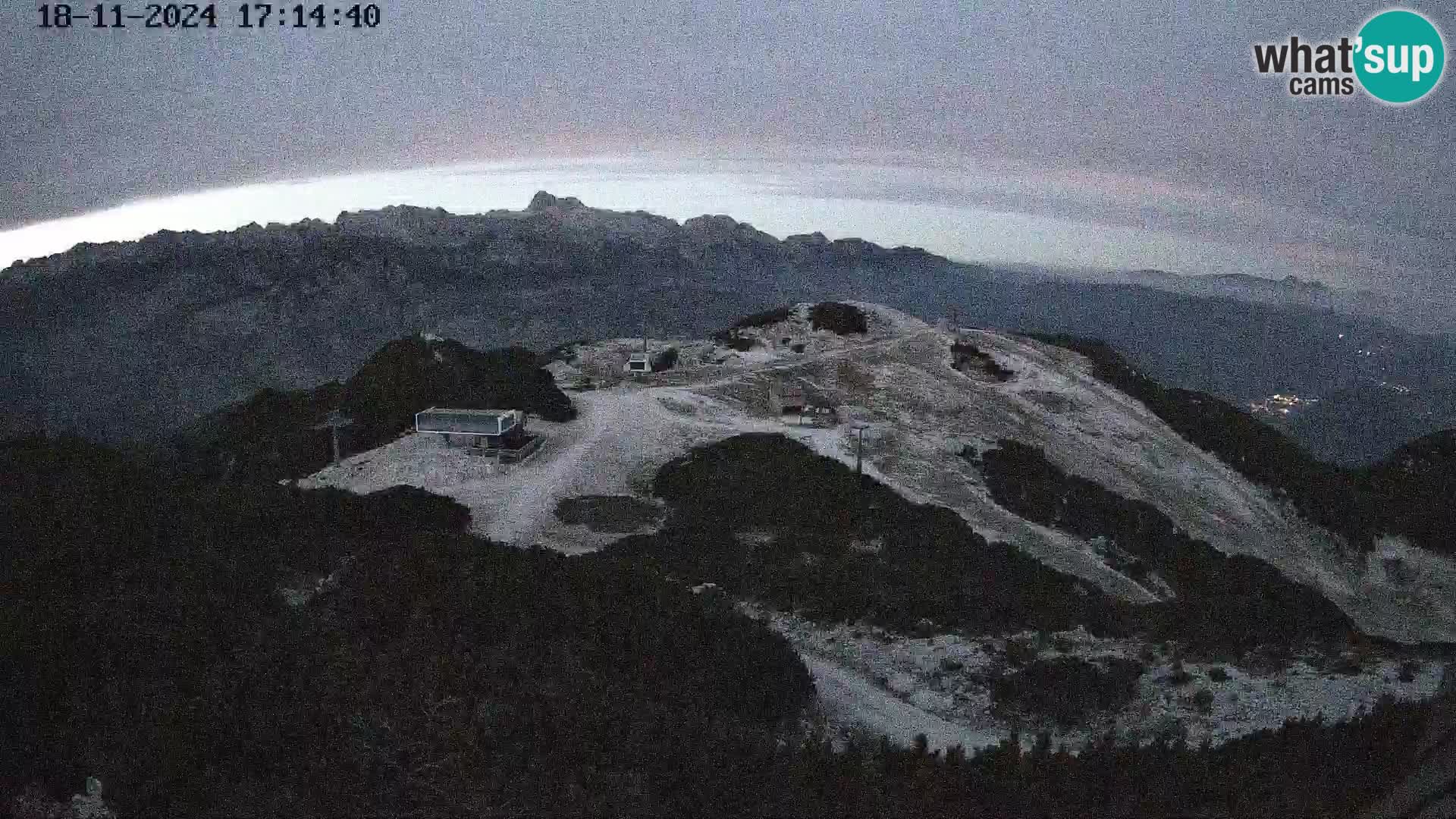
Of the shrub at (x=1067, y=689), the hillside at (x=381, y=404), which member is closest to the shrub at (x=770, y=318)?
the hillside at (x=381, y=404)

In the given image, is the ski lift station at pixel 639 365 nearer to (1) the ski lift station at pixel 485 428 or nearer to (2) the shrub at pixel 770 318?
(2) the shrub at pixel 770 318

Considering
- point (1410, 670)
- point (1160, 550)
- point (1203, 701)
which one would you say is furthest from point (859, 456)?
point (1410, 670)

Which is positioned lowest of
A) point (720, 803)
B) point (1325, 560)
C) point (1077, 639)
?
point (1325, 560)

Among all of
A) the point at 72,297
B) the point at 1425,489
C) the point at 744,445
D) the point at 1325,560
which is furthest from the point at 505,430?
the point at 72,297

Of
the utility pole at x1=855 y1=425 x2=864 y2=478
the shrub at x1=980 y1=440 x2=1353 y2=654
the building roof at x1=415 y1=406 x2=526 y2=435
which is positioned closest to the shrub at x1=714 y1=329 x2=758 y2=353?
the shrub at x1=980 y1=440 x2=1353 y2=654

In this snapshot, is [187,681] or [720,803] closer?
[720,803]

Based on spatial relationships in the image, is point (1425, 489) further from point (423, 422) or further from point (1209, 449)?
point (423, 422)

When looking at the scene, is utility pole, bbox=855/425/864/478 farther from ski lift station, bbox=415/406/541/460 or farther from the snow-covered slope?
ski lift station, bbox=415/406/541/460

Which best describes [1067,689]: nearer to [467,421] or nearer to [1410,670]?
[1410,670]

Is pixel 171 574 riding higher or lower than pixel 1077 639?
higher
